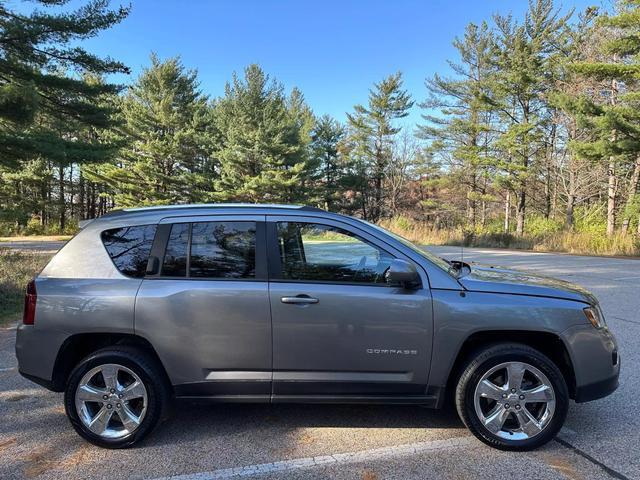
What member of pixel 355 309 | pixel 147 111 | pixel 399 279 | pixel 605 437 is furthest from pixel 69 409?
pixel 147 111

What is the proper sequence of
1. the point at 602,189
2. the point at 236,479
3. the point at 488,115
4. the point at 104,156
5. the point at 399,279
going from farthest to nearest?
the point at 488,115 → the point at 602,189 → the point at 104,156 → the point at 399,279 → the point at 236,479

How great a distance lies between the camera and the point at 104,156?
15820 millimetres

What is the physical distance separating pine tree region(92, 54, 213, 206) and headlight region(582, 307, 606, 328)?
3689cm

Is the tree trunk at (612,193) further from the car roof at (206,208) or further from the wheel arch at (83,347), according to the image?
the wheel arch at (83,347)

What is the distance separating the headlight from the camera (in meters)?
3.26

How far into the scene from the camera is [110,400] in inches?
130

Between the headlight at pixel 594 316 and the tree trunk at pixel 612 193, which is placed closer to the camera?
the headlight at pixel 594 316

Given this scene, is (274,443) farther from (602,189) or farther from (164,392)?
(602,189)

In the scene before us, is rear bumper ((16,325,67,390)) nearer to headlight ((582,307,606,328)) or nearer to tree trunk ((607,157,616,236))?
headlight ((582,307,606,328))

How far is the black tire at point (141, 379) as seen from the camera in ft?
10.7

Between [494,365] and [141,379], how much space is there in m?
2.51

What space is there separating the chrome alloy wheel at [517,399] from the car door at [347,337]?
1.51 feet

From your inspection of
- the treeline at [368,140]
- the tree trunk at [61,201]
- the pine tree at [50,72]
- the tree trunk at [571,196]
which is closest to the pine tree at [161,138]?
the treeline at [368,140]

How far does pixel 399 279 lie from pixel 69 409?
255cm
